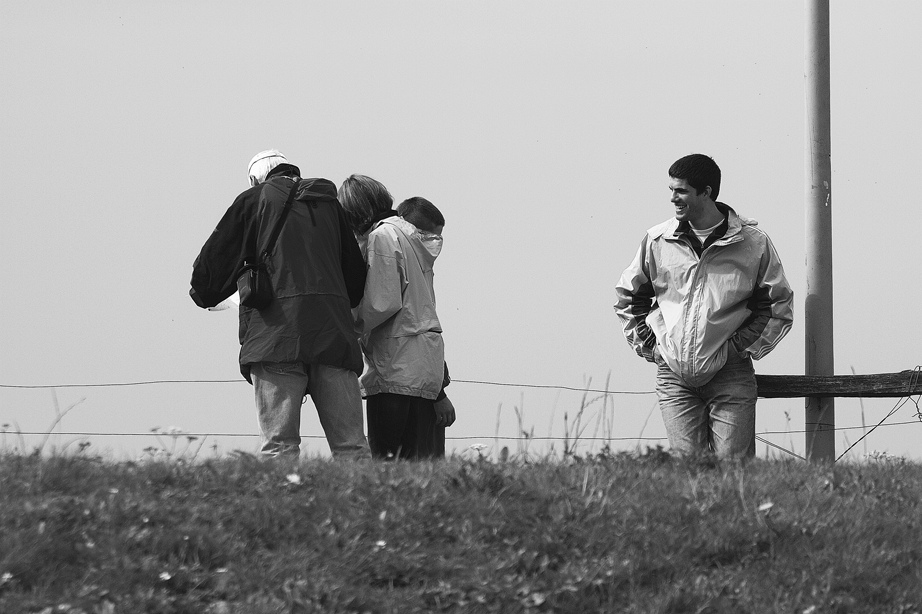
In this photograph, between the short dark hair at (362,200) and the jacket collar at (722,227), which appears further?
the short dark hair at (362,200)

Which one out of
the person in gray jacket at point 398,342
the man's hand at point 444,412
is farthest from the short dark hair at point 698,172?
the man's hand at point 444,412

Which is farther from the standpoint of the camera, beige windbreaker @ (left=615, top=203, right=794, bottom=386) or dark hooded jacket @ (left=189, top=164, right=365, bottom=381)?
beige windbreaker @ (left=615, top=203, right=794, bottom=386)

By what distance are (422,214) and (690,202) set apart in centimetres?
150

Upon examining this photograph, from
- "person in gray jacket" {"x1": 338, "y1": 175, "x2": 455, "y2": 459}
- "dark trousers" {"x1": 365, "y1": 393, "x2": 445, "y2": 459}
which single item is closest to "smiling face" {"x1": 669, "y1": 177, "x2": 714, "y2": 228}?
"person in gray jacket" {"x1": 338, "y1": 175, "x2": 455, "y2": 459}

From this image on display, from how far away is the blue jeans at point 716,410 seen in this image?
6.29m

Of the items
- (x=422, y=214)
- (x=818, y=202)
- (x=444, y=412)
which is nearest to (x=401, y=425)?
(x=444, y=412)

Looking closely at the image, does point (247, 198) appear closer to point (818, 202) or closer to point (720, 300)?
point (720, 300)

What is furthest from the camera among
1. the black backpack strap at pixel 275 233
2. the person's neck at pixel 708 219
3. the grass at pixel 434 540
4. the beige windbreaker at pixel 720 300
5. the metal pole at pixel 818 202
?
the metal pole at pixel 818 202

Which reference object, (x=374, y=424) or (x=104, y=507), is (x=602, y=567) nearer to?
(x=104, y=507)

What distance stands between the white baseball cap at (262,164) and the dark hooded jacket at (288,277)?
211mm

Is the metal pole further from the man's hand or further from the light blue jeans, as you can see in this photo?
the light blue jeans

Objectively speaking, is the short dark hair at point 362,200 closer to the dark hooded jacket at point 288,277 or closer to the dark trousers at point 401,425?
the dark hooded jacket at point 288,277

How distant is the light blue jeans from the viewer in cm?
577

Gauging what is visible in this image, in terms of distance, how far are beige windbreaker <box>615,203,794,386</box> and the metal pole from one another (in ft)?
3.65
